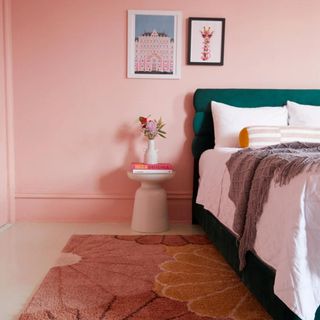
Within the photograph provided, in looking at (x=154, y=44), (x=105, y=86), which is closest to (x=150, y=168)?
(x=105, y=86)

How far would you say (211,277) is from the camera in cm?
208

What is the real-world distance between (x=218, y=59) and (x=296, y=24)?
2.47 ft

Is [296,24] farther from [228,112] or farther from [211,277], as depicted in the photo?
[211,277]

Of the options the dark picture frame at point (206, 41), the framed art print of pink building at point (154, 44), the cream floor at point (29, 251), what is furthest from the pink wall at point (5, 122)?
the dark picture frame at point (206, 41)

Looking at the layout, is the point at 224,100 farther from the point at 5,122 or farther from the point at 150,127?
the point at 5,122

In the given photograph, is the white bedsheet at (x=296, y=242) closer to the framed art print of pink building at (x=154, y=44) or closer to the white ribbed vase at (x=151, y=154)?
the white ribbed vase at (x=151, y=154)

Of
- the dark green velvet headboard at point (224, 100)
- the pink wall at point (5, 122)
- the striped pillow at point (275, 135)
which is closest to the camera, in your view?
the striped pillow at point (275, 135)

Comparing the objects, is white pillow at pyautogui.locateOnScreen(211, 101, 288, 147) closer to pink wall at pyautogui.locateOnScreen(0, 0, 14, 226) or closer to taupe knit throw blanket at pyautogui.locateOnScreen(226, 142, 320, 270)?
taupe knit throw blanket at pyautogui.locateOnScreen(226, 142, 320, 270)

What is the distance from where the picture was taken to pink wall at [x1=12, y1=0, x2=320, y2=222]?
328 cm

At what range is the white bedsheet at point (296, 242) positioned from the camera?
1.16m

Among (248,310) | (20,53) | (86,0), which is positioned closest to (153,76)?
(86,0)

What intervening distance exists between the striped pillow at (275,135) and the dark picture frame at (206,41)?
2.82 ft

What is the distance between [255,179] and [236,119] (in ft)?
4.78

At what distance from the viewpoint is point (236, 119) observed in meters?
3.07
